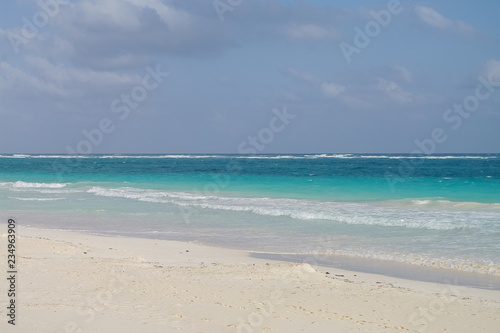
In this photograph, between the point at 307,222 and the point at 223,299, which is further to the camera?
the point at 307,222

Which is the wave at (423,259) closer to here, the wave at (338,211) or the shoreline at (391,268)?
the shoreline at (391,268)

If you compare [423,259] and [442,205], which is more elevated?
[442,205]

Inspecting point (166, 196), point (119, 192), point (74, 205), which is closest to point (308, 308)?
point (74, 205)

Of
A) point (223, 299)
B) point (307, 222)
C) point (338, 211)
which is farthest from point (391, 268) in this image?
point (338, 211)

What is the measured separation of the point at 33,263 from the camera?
31.6ft

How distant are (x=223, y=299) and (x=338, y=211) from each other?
14599mm

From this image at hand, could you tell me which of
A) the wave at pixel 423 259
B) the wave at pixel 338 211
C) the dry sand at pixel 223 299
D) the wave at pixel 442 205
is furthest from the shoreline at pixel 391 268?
the wave at pixel 442 205

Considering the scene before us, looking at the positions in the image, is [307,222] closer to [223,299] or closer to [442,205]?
[442,205]

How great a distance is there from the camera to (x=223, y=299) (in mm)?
7668

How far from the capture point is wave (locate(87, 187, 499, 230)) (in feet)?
59.2

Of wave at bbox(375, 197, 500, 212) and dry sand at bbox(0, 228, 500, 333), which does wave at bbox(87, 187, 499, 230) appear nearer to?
wave at bbox(375, 197, 500, 212)

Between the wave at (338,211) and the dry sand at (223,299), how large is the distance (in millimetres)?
8215

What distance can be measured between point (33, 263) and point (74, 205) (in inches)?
640

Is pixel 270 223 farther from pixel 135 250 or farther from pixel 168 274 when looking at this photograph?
pixel 168 274
